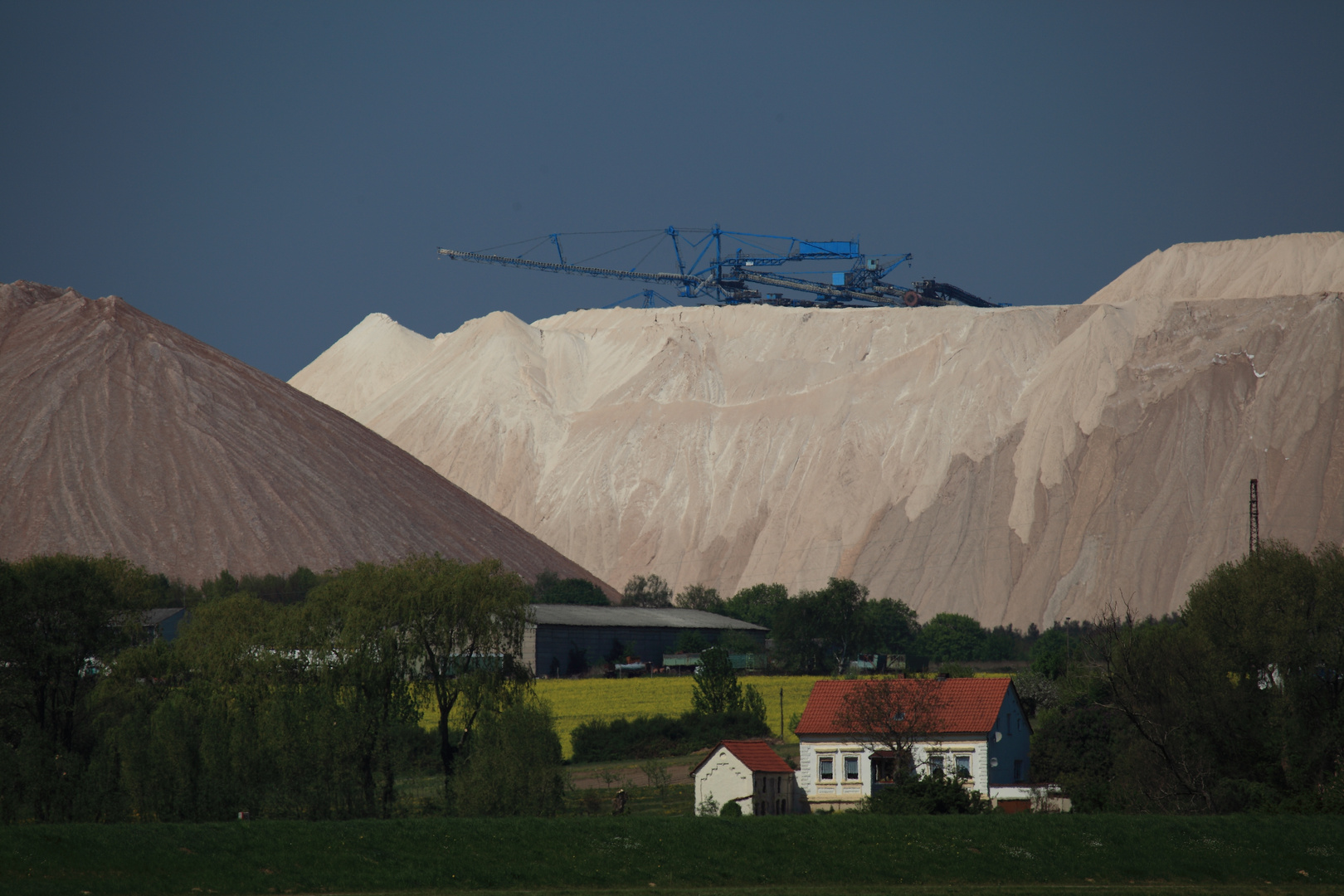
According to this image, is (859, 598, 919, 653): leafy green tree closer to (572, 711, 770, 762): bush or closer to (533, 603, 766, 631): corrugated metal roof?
(533, 603, 766, 631): corrugated metal roof

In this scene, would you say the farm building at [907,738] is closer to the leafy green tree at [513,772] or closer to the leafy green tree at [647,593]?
the leafy green tree at [513,772]

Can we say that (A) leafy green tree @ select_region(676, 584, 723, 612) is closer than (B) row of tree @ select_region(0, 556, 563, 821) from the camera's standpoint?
No

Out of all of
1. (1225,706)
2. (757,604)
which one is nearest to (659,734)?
(1225,706)

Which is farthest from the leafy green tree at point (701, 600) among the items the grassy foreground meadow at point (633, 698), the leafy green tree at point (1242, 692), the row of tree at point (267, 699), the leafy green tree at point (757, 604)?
the leafy green tree at point (1242, 692)

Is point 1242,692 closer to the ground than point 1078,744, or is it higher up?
higher up

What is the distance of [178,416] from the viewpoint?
90.4 meters

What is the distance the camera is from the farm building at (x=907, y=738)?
108ft

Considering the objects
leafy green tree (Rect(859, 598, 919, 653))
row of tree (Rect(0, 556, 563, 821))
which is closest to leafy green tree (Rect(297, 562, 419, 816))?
row of tree (Rect(0, 556, 563, 821))

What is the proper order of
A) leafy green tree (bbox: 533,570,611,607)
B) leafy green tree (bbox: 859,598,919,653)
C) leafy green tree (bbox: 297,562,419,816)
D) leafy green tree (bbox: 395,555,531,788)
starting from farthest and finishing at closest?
leafy green tree (bbox: 533,570,611,607)
leafy green tree (bbox: 859,598,919,653)
leafy green tree (bbox: 395,555,531,788)
leafy green tree (bbox: 297,562,419,816)

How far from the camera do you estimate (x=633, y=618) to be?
73.7 m

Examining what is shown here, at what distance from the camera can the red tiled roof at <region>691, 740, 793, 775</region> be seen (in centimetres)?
3200

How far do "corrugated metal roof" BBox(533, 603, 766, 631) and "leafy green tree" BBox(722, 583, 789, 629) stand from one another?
2170mm

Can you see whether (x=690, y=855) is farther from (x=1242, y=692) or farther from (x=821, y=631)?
(x=821, y=631)

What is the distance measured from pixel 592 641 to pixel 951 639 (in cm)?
1997
